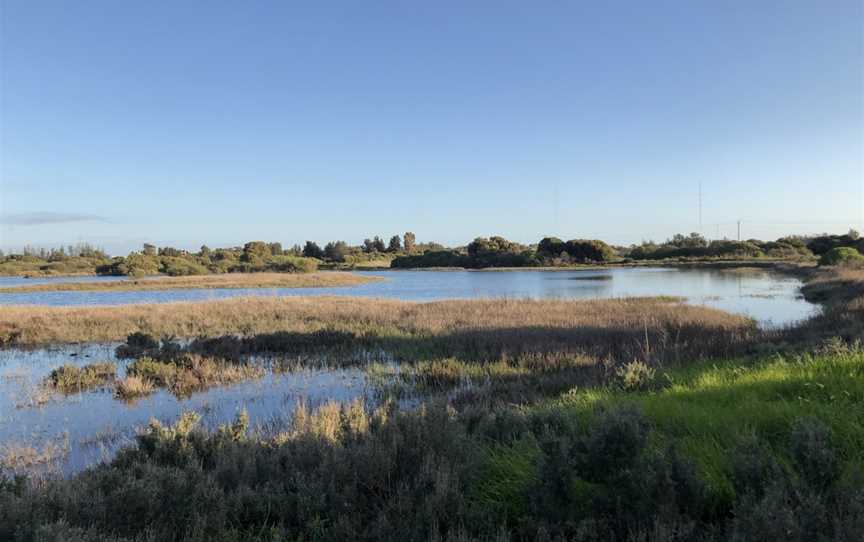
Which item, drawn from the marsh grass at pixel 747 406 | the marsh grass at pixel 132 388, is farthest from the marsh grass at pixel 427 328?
the marsh grass at pixel 747 406

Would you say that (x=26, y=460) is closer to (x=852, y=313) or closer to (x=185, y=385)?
(x=185, y=385)

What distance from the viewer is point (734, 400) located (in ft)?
21.4

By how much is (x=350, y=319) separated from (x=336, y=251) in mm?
156969

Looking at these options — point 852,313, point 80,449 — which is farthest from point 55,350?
point 852,313

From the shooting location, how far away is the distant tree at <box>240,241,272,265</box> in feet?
398

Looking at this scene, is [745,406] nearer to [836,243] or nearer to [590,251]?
[836,243]

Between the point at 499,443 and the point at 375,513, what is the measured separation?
2.16 m

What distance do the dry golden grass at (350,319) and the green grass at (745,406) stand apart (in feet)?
31.7

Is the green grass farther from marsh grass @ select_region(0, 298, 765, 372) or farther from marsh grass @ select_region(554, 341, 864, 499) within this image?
marsh grass @ select_region(0, 298, 765, 372)

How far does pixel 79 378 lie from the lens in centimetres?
1302

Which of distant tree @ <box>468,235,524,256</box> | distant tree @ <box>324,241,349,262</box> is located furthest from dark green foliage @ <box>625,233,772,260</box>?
distant tree @ <box>324,241,349,262</box>

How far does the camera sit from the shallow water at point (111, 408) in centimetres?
831

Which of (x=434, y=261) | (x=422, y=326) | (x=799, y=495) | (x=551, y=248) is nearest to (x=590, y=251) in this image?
(x=551, y=248)

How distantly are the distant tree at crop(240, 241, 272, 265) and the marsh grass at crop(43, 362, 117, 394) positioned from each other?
106 meters
